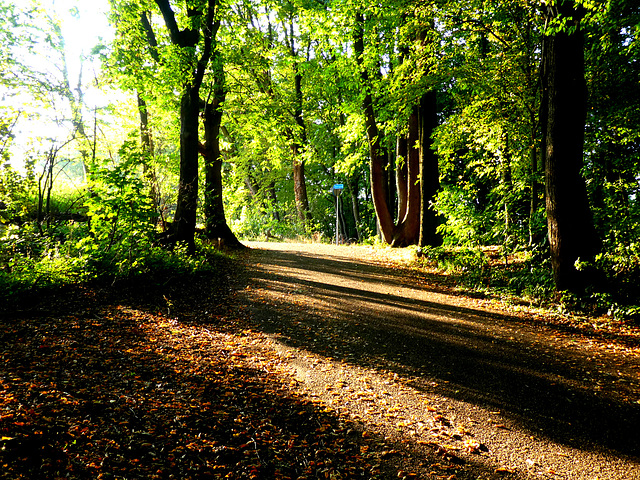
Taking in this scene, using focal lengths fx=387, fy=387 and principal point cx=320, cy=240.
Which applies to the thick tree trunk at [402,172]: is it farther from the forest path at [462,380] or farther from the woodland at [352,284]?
the forest path at [462,380]

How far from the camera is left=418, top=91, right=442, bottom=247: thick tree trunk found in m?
10.8

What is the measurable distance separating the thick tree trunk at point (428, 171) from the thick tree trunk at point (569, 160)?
429cm

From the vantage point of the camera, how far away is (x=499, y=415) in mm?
3402

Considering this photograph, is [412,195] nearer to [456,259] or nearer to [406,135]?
[406,135]

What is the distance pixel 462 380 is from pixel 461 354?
0.74 meters

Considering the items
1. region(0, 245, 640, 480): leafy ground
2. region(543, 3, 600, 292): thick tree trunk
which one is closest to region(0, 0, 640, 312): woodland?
region(543, 3, 600, 292): thick tree trunk

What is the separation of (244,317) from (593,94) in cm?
806

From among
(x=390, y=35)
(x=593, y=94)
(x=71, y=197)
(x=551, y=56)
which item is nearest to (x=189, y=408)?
(x=551, y=56)

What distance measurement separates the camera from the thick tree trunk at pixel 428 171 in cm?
1076

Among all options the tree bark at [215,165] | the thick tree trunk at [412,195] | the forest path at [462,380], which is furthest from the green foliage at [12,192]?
the thick tree trunk at [412,195]

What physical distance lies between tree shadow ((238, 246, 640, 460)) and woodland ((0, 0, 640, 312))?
74.6 inches

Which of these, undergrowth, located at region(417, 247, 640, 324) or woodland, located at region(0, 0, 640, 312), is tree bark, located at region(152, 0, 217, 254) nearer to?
woodland, located at region(0, 0, 640, 312)

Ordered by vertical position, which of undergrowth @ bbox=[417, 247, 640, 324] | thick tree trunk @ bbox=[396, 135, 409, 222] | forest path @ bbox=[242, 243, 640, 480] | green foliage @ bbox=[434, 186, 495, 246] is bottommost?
forest path @ bbox=[242, 243, 640, 480]

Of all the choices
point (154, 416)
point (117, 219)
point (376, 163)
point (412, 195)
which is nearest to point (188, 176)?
point (117, 219)
